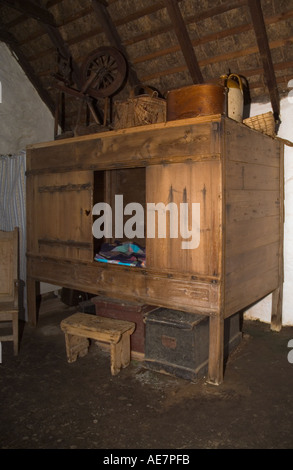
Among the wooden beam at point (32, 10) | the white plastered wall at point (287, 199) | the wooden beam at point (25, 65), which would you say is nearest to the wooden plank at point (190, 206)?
the white plastered wall at point (287, 199)

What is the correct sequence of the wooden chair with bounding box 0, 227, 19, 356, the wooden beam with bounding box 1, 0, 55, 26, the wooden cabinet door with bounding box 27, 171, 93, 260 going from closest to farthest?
the wooden chair with bounding box 0, 227, 19, 356
the wooden cabinet door with bounding box 27, 171, 93, 260
the wooden beam with bounding box 1, 0, 55, 26

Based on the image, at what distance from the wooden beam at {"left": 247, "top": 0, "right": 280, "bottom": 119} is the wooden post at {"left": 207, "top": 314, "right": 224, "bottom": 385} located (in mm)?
2823

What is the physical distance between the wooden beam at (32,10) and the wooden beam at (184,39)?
1835 millimetres

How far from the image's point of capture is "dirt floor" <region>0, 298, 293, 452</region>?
2580 mm

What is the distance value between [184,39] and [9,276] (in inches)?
138

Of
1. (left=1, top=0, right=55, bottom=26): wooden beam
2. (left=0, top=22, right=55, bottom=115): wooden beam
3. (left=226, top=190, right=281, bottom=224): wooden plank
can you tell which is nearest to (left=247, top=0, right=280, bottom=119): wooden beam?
(left=226, top=190, right=281, bottom=224): wooden plank

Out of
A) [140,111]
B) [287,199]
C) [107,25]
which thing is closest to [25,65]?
[107,25]

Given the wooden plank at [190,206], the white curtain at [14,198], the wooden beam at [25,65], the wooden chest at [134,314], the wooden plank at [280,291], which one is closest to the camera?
Answer: the wooden plank at [190,206]

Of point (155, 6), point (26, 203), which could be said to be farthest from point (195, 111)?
point (26, 203)

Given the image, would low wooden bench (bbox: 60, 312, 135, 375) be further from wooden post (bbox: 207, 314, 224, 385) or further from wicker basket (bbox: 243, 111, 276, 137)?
wicker basket (bbox: 243, 111, 276, 137)

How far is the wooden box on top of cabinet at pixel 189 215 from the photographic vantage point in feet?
10.5

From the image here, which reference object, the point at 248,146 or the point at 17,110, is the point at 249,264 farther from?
the point at 17,110

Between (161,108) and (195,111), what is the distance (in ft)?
1.64

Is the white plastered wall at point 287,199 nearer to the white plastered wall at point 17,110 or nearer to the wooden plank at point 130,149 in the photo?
the wooden plank at point 130,149
